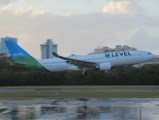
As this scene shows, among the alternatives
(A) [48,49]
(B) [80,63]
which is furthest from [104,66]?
(A) [48,49]

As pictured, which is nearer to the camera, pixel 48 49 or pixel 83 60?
pixel 83 60

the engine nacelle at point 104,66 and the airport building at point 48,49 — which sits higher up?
the airport building at point 48,49

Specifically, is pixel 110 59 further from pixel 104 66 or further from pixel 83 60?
pixel 83 60

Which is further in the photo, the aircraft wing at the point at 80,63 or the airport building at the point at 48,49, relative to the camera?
the airport building at the point at 48,49

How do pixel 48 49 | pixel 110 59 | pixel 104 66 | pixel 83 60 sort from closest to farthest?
1. pixel 104 66
2. pixel 110 59
3. pixel 83 60
4. pixel 48 49

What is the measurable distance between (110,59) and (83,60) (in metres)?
3.50

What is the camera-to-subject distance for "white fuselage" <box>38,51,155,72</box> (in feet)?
147

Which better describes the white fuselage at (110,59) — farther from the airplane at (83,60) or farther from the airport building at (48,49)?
the airport building at (48,49)

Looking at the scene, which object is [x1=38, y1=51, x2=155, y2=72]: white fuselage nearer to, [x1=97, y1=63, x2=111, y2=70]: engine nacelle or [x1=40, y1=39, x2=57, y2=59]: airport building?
[x1=97, y1=63, x2=111, y2=70]: engine nacelle

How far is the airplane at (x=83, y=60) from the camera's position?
44.7 metres

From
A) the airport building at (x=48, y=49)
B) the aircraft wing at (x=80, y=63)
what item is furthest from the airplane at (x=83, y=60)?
the airport building at (x=48, y=49)

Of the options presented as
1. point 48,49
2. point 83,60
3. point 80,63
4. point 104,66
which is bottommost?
point 104,66

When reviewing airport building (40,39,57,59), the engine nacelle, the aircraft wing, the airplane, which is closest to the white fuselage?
the airplane

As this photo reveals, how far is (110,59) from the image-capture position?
147 ft
